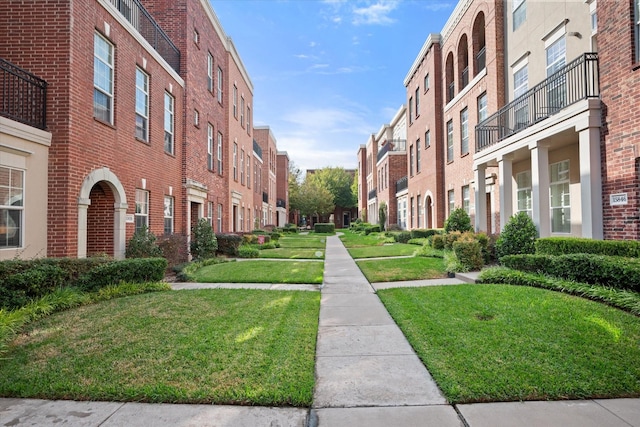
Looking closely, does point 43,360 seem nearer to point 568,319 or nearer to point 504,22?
point 568,319

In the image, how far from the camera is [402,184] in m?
30.5

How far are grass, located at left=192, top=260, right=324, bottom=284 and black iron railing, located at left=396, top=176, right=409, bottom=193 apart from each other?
1861 centimetres

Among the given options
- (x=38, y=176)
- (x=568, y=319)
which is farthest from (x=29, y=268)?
(x=568, y=319)

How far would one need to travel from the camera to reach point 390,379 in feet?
11.7

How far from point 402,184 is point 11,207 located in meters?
27.2

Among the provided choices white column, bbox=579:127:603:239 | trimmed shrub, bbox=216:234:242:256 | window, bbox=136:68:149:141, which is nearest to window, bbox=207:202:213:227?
trimmed shrub, bbox=216:234:242:256

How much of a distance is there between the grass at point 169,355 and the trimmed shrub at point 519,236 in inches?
265

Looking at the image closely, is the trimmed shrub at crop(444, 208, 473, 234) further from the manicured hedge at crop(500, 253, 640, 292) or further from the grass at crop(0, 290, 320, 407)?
the grass at crop(0, 290, 320, 407)

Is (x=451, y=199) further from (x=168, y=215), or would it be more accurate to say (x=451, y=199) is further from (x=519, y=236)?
(x=168, y=215)

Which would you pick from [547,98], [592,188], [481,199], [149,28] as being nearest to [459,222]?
[481,199]

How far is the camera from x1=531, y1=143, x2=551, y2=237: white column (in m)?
10.3

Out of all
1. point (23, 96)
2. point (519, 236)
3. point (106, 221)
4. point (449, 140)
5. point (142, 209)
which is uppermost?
point (449, 140)

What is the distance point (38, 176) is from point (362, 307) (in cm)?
707

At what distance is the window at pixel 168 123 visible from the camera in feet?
42.2
